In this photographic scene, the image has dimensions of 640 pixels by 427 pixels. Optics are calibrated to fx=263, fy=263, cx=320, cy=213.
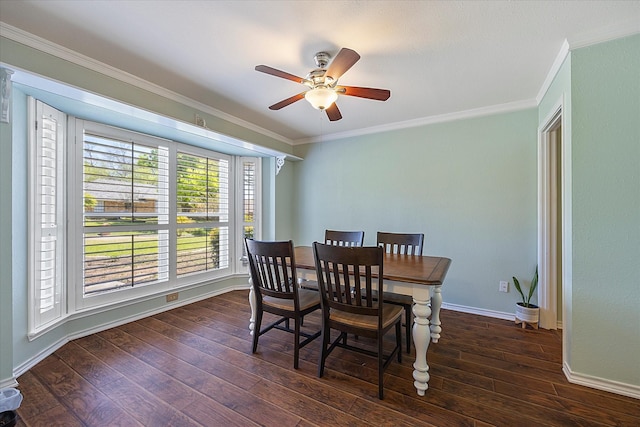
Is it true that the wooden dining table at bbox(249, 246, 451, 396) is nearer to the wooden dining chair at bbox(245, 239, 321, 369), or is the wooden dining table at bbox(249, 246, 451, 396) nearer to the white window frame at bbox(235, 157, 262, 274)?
the wooden dining chair at bbox(245, 239, 321, 369)

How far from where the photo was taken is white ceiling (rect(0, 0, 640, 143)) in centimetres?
153

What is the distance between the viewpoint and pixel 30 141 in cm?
199

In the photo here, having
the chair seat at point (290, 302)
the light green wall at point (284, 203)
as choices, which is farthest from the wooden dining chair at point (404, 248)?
the light green wall at point (284, 203)

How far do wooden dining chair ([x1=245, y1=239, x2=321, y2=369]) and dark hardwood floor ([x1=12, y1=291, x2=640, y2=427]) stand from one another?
0.95 ft

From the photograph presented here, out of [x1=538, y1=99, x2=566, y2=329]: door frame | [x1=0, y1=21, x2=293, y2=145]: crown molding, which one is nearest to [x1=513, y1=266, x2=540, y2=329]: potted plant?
[x1=538, y1=99, x2=566, y2=329]: door frame

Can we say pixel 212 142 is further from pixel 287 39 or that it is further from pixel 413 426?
pixel 413 426

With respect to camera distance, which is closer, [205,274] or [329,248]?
[329,248]

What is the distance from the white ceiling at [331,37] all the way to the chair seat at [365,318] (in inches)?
74.6

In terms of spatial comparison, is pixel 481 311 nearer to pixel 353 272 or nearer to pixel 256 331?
pixel 353 272

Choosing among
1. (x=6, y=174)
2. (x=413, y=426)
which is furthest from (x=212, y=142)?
(x=413, y=426)

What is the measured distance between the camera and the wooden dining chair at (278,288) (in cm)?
197

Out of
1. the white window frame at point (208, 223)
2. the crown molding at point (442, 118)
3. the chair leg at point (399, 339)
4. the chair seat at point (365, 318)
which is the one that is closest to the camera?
the chair seat at point (365, 318)

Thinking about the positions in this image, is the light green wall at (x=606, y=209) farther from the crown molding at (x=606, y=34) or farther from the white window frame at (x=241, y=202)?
the white window frame at (x=241, y=202)

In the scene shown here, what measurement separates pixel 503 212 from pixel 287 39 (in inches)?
110
